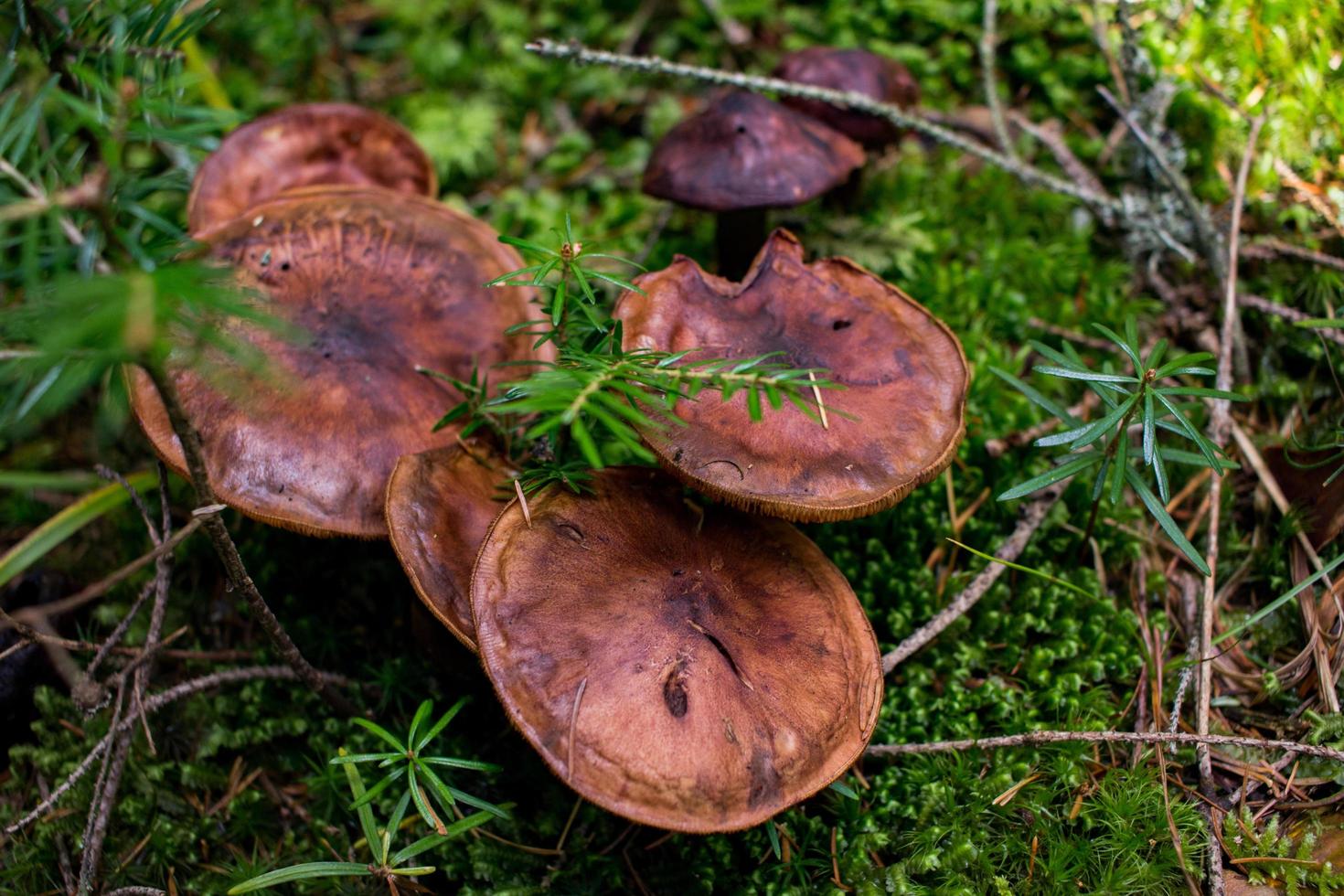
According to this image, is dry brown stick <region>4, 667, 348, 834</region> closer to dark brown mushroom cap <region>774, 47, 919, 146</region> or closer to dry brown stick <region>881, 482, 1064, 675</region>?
dry brown stick <region>881, 482, 1064, 675</region>

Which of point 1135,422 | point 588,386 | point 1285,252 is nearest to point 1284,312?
point 1285,252

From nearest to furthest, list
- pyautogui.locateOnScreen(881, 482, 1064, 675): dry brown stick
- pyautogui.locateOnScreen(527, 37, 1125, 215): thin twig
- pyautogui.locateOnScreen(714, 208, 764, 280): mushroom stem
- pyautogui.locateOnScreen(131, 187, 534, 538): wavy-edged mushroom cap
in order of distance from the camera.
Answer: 1. pyautogui.locateOnScreen(131, 187, 534, 538): wavy-edged mushroom cap
2. pyautogui.locateOnScreen(881, 482, 1064, 675): dry brown stick
3. pyautogui.locateOnScreen(527, 37, 1125, 215): thin twig
4. pyautogui.locateOnScreen(714, 208, 764, 280): mushroom stem

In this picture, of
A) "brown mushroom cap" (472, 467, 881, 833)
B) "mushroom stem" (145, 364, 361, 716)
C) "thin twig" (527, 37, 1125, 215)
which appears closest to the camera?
"mushroom stem" (145, 364, 361, 716)

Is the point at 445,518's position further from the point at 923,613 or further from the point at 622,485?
the point at 923,613

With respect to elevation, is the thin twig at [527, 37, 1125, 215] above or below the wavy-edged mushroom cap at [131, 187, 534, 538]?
above

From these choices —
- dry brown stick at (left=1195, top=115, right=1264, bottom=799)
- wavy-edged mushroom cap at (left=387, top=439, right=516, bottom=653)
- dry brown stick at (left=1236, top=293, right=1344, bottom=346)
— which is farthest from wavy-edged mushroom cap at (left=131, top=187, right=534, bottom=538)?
dry brown stick at (left=1236, top=293, right=1344, bottom=346)

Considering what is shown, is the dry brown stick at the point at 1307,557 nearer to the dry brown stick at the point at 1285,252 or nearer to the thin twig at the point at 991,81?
the dry brown stick at the point at 1285,252

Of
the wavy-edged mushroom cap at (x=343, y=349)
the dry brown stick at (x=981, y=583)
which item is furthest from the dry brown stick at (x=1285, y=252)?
the wavy-edged mushroom cap at (x=343, y=349)
